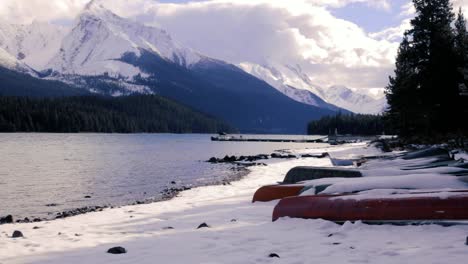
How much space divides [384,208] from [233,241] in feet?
11.6

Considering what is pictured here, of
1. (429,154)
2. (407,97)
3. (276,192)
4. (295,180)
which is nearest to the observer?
(276,192)

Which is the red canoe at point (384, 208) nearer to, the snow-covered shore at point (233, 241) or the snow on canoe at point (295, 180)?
the snow-covered shore at point (233, 241)

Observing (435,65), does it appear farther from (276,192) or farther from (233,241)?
(233,241)

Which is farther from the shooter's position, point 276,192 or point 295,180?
point 295,180

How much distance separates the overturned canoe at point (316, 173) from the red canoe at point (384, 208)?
663 centimetres

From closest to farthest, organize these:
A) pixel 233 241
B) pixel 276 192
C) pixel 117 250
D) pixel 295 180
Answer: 1. pixel 117 250
2. pixel 233 241
3. pixel 276 192
4. pixel 295 180

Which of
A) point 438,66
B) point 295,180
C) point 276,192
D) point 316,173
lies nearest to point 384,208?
point 276,192

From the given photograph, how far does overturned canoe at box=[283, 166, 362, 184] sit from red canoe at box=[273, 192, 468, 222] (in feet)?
21.8

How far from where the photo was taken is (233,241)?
10406 mm

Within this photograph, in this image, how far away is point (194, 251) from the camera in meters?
9.52

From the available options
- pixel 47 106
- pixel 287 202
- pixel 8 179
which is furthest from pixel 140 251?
pixel 47 106

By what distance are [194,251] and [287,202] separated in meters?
3.98

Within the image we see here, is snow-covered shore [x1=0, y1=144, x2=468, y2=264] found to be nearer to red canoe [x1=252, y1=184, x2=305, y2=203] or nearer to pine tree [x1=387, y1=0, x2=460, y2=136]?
red canoe [x1=252, y1=184, x2=305, y2=203]

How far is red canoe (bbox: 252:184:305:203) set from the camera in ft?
55.3
